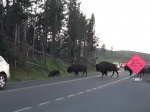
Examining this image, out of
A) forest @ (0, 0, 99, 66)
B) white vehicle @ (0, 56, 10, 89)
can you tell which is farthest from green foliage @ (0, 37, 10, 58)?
white vehicle @ (0, 56, 10, 89)

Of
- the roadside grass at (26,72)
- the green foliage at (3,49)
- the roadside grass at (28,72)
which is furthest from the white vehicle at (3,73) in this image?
the green foliage at (3,49)

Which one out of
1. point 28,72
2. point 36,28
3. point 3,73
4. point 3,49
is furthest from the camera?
point 36,28

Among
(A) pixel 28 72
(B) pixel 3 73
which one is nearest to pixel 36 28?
(A) pixel 28 72

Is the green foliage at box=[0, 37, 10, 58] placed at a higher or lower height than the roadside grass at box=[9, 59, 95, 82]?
higher

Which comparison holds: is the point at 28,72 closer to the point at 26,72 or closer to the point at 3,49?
the point at 26,72

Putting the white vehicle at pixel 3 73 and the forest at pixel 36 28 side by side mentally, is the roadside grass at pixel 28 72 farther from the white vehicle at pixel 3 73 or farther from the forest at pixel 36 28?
the white vehicle at pixel 3 73

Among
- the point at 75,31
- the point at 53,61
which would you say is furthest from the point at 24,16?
the point at 75,31

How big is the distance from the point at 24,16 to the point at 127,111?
2221 cm

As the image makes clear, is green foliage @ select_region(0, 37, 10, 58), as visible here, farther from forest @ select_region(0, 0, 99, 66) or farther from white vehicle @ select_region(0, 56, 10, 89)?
white vehicle @ select_region(0, 56, 10, 89)

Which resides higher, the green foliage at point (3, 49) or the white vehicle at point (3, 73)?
the green foliage at point (3, 49)

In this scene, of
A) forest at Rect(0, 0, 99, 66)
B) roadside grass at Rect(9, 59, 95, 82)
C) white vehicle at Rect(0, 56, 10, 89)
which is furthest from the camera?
forest at Rect(0, 0, 99, 66)

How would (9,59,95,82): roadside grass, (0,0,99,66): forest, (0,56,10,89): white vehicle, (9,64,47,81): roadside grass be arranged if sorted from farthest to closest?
(0,0,99,66): forest
(9,64,47,81): roadside grass
(9,59,95,82): roadside grass
(0,56,10,89): white vehicle

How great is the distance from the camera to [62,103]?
1227 centimetres

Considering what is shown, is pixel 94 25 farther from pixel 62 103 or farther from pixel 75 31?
pixel 62 103
